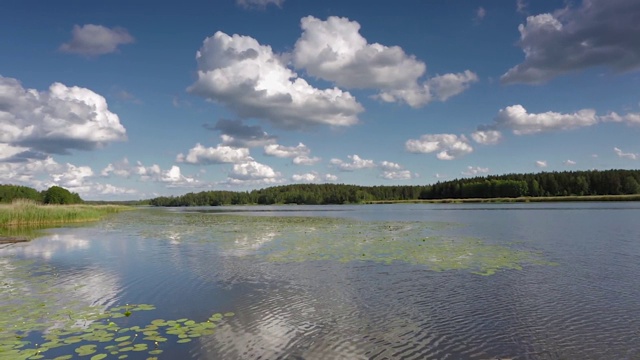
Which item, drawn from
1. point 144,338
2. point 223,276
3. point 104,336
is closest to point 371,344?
point 144,338

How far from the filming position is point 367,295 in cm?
1456

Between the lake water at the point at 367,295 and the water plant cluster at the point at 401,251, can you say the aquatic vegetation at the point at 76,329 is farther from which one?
the water plant cluster at the point at 401,251

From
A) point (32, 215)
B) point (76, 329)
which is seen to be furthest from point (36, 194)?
point (76, 329)

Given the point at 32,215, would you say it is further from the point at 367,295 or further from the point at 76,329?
the point at 367,295

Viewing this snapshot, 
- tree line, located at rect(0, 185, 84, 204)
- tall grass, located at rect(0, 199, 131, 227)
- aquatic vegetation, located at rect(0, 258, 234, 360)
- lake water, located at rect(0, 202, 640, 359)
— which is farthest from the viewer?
tree line, located at rect(0, 185, 84, 204)

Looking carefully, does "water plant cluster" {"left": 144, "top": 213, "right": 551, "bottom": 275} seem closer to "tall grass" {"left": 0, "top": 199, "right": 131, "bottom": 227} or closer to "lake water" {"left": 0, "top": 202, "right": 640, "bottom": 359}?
"lake water" {"left": 0, "top": 202, "right": 640, "bottom": 359}

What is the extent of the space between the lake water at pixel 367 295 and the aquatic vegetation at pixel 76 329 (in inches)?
4.5

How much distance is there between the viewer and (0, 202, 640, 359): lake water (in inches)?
383

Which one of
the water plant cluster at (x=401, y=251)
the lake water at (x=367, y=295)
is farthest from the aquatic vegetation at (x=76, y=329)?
the water plant cluster at (x=401, y=251)

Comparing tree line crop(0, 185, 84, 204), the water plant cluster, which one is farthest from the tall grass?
tree line crop(0, 185, 84, 204)

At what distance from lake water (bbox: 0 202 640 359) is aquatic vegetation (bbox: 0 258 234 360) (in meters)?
0.12

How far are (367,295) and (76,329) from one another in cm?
887

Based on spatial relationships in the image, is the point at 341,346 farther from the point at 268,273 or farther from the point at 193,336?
the point at 268,273

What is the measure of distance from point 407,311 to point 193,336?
619 centimetres
